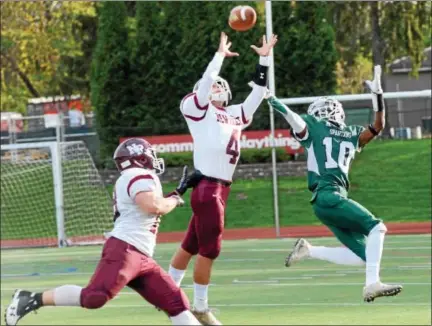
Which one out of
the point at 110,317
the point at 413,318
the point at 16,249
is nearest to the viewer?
the point at 413,318

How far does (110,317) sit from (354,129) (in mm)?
7096

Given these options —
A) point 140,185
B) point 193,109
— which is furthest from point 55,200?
point 140,185

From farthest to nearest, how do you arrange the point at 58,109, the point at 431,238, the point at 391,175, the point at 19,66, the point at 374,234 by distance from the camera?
1. the point at 58,109
2. the point at 19,66
3. the point at 391,175
4. the point at 431,238
5. the point at 374,234

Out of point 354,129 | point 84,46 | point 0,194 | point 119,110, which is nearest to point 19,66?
point 84,46

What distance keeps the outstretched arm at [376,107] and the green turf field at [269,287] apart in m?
4.89

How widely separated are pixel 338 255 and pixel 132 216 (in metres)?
1.65

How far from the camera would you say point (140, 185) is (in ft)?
32.0

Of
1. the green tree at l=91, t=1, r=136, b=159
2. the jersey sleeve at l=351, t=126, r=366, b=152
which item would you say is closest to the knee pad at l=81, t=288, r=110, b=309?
the jersey sleeve at l=351, t=126, r=366, b=152

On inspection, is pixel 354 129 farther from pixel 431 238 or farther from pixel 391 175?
pixel 391 175

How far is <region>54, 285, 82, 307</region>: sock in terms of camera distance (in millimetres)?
9953

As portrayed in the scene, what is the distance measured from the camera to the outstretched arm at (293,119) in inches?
389

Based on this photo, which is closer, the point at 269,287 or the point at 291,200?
the point at 269,287

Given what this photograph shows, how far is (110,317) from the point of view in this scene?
1653cm

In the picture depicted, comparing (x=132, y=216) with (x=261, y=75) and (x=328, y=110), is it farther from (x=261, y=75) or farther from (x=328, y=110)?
(x=328, y=110)
